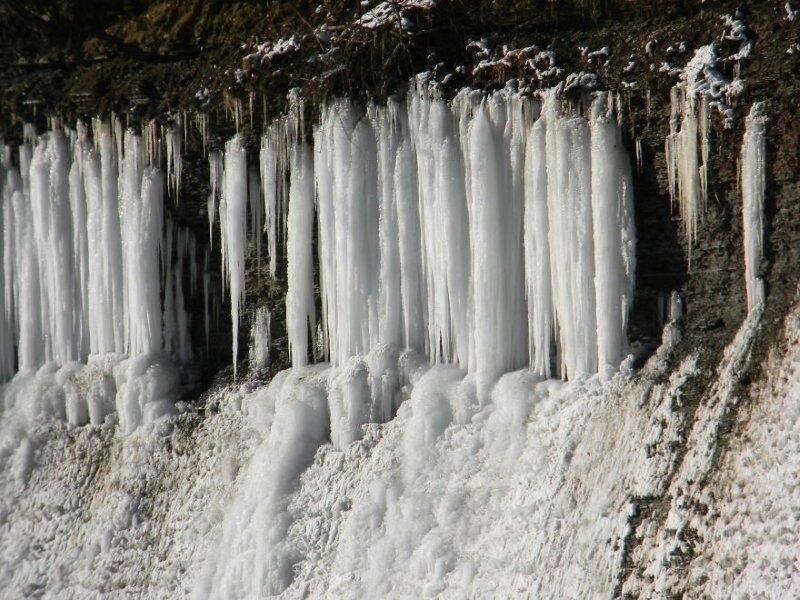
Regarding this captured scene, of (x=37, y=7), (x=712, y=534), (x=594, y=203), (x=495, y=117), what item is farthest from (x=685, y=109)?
(x=37, y=7)

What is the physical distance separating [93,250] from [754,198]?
4.79 metres

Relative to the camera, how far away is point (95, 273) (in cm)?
827

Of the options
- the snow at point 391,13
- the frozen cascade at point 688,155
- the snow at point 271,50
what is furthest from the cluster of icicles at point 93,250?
the frozen cascade at point 688,155

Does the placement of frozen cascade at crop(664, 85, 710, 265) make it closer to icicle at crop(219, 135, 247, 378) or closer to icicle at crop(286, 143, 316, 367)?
icicle at crop(286, 143, 316, 367)

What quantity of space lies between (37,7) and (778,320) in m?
6.04

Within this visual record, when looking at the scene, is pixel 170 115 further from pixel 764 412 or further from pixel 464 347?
pixel 764 412

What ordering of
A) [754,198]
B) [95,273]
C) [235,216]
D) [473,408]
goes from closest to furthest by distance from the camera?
[754,198], [473,408], [235,216], [95,273]

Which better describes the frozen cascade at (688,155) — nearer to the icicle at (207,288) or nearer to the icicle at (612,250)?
the icicle at (612,250)

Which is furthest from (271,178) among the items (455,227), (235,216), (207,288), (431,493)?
(431,493)

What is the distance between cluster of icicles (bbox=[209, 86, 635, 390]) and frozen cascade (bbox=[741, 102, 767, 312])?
2.09 ft

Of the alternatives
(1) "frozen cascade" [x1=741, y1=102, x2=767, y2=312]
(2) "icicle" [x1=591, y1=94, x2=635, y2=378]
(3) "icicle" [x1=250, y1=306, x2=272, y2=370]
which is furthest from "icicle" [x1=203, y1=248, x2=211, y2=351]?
(1) "frozen cascade" [x1=741, y1=102, x2=767, y2=312]

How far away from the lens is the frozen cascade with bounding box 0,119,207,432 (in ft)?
26.4

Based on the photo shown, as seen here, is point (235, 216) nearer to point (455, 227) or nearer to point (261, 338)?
point (261, 338)

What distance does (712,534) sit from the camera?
5301mm
